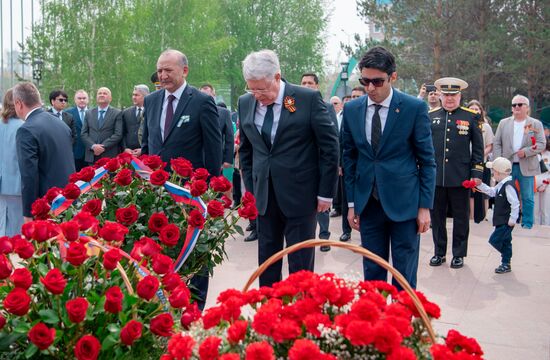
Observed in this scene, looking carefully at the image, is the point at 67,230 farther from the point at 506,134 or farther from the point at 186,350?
the point at 506,134

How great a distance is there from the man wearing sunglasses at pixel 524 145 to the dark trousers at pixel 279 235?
6.65 m

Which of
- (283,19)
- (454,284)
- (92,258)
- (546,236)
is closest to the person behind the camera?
(92,258)

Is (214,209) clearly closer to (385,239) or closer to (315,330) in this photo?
(385,239)

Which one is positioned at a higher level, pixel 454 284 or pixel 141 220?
pixel 141 220

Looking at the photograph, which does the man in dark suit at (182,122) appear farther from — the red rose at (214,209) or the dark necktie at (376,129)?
the red rose at (214,209)

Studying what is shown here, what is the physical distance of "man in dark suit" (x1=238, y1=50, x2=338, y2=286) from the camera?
4.38 meters

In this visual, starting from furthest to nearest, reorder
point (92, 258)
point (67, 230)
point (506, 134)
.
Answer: point (506, 134)
point (92, 258)
point (67, 230)

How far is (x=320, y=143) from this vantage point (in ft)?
14.4

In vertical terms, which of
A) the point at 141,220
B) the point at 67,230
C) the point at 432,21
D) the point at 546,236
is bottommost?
the point at 546,236

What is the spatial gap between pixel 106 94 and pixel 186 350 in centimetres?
925

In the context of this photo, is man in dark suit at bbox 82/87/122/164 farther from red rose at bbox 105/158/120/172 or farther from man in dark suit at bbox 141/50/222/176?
red rose at bbox 105/158/120/172

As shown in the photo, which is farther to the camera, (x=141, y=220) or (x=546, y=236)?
(x=546, y=236)

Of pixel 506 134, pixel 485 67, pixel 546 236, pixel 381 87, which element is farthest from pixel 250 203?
pixel 485 67

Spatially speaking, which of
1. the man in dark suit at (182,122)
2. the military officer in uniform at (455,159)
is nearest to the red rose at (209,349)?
the man in dark suit at (182,122)
